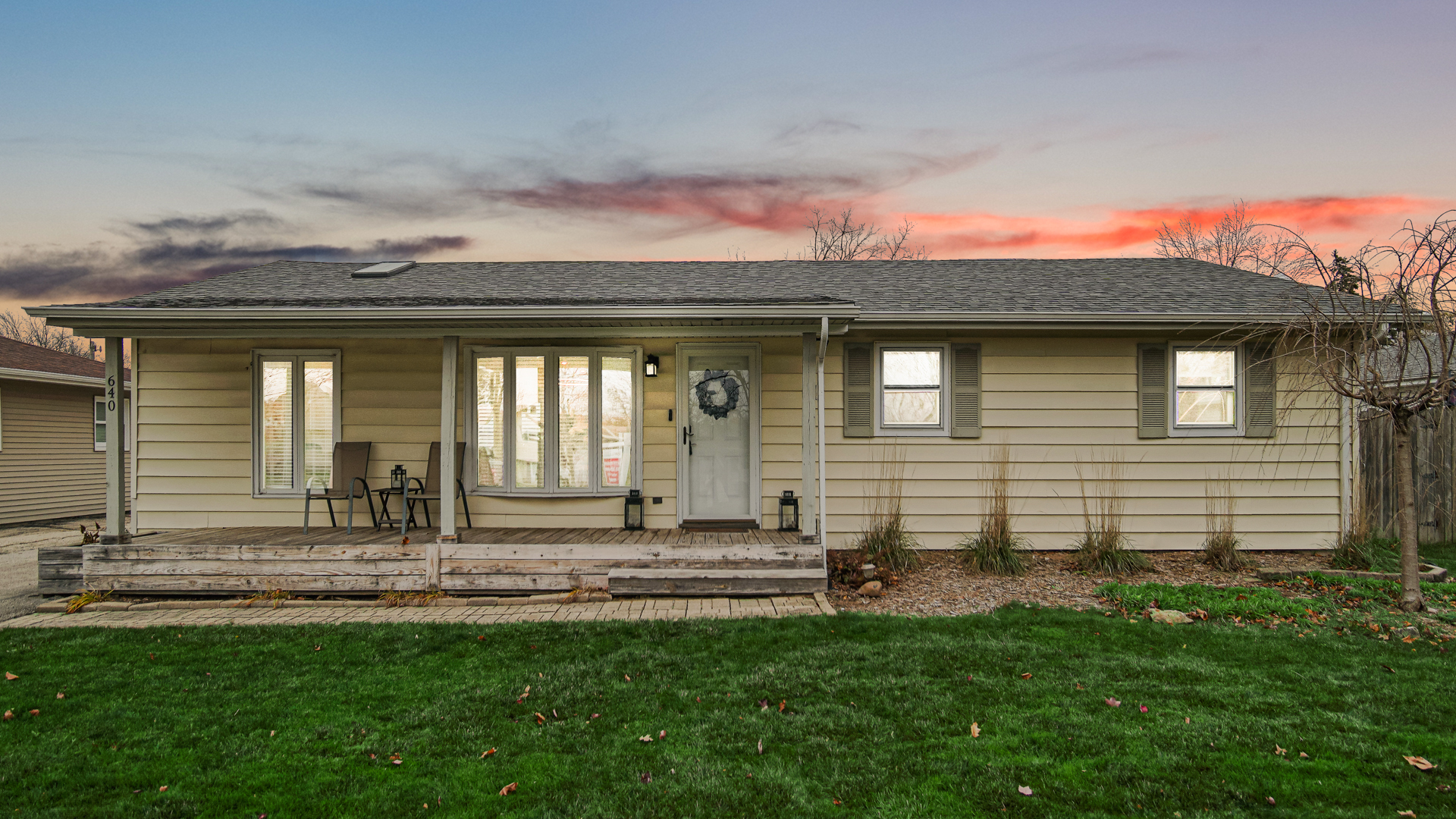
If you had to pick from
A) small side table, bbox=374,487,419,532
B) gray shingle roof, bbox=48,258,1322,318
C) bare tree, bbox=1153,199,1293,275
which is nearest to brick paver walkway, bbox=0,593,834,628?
small side table, bbox=374,487,419,532

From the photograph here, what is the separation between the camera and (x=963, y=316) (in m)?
6.63

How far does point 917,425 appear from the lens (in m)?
7.03

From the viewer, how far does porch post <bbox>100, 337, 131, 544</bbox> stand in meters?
5.68

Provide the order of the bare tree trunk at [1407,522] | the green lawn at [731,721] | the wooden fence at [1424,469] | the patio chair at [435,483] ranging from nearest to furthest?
the green lawn at [731,721] → the bare tree trunk at [1407,522] → the patio chair at [435,483] → the wooden fence at [1424,469]

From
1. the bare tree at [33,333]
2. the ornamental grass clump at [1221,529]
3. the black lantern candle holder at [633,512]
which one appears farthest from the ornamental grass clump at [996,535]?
the bare tree at [33,333]

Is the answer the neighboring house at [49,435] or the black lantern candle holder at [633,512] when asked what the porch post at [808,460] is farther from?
the neighboring house at [49,435]

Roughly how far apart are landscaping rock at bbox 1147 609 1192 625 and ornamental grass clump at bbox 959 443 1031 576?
1358mm

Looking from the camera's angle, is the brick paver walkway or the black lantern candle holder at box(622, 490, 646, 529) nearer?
the brick paver walkway

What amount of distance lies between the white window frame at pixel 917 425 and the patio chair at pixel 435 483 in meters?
4.38

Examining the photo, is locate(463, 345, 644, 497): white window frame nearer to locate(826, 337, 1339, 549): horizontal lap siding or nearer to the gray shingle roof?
the gray shingle roof

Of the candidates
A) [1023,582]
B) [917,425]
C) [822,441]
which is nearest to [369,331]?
[822,441]

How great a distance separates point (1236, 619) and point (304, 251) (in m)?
18.1

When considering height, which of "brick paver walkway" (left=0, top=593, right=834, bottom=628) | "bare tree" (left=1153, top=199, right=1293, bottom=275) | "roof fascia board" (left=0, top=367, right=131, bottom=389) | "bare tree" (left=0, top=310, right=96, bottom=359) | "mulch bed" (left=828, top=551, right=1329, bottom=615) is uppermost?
"bare tree" (left=1153, top=199, right=1293, bottom=275)

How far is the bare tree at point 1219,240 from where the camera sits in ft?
55.9
